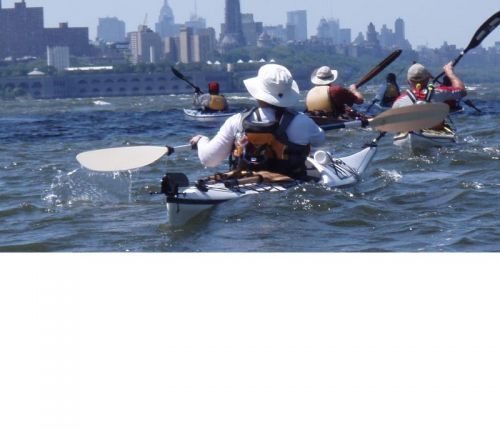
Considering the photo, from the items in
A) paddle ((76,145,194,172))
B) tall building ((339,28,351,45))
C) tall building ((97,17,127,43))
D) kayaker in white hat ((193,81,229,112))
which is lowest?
kayaker in white hat ((193,81,229,112))

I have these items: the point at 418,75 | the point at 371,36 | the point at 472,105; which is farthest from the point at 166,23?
the point at 472,105

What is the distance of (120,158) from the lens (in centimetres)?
721

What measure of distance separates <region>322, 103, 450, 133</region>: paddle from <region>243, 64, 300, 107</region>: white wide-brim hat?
2.72 feet

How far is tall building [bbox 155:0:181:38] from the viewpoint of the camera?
20.6 ft

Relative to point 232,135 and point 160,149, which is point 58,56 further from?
point 232,135

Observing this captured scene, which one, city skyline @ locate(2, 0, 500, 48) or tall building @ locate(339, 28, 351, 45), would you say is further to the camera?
tall building @ locate(339, 28, 351, 45)

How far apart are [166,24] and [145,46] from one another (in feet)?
1.48

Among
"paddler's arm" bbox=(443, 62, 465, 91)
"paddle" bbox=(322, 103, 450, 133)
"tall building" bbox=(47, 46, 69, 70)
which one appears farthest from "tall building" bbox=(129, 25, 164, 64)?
"paddler's arm" bbox=(443, 62, 465, 91)

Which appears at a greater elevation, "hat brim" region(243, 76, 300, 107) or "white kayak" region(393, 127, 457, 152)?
"hat brim" region(243, 76, 300, 107)

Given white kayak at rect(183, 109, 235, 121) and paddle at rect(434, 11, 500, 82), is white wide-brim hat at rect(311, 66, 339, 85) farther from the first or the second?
white kayak at rect(183, 109, 235, 121)
